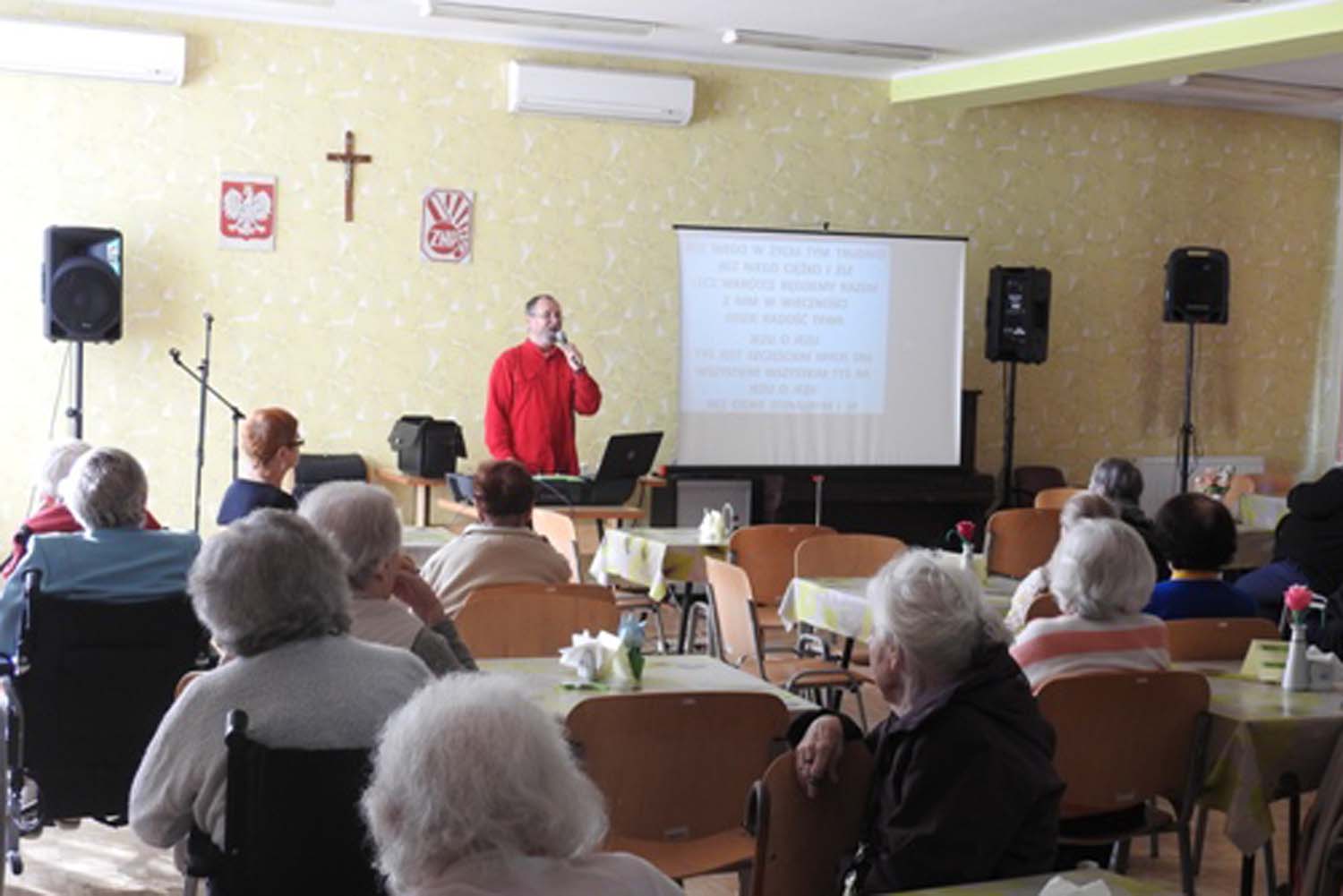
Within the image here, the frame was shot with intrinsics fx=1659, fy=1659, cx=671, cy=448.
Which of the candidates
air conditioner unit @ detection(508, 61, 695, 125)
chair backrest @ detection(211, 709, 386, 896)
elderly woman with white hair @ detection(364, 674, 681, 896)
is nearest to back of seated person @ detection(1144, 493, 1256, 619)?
chair backrest @ detection(211, 709, 386, 896)

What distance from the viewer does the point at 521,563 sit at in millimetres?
4832

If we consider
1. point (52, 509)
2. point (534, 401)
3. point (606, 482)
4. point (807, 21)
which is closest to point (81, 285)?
point (534, 401)

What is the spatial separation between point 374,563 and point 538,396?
530 centimetres

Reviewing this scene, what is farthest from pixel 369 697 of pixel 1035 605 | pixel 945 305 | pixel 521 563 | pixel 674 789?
pixel 945 305

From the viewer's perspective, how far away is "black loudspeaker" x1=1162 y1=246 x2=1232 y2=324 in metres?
11.0

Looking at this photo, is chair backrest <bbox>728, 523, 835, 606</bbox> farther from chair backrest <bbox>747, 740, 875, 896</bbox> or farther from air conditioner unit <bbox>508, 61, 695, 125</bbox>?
air conditioner unit <bbox>508, 61, 695, 125</bbox>

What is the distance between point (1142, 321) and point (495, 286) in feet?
15.6

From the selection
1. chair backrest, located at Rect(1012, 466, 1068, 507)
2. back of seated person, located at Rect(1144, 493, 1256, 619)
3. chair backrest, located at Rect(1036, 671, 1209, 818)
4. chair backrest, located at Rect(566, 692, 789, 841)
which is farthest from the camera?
chair backrest, located at Rect(1012, 466, 1068, 507)

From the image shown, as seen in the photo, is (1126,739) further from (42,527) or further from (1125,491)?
(42,527)

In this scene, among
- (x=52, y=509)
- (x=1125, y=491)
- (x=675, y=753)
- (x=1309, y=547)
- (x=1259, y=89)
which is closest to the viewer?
(x=675, y=753)

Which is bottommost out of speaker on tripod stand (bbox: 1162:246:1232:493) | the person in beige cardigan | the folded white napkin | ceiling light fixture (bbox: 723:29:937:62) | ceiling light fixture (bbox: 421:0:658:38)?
the folded white napkin

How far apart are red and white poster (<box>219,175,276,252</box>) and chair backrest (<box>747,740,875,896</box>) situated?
6960mm

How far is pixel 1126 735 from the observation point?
382cm

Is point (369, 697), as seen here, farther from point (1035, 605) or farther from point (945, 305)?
point (945, 305)
